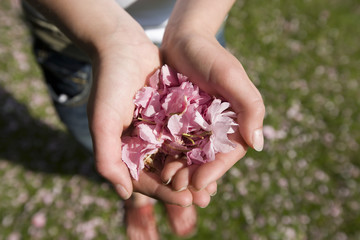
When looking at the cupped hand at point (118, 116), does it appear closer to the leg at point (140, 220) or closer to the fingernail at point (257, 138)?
the fingernail at point (257, 138)

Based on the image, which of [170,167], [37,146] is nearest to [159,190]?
[170,167]

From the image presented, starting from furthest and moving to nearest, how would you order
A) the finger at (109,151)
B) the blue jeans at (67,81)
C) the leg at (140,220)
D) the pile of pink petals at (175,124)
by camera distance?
the leg at (140,220), the blue jeans at (67,81), the pile of pink petals at (175,124), the finger at (109,151)

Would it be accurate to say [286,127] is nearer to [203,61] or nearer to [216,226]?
[216,226]

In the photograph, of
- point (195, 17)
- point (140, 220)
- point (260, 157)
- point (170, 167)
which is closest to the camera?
point (170, 167)

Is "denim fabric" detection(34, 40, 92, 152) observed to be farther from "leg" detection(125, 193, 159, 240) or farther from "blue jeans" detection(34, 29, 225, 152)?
"leg" detection(125, 193, 159, 240)

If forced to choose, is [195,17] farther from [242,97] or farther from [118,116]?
[118,116]

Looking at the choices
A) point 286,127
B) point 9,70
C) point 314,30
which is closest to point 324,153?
point 286,127

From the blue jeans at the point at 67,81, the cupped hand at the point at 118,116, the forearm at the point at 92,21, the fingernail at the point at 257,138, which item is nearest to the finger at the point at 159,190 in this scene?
the cupped hand at the point at 118,116
